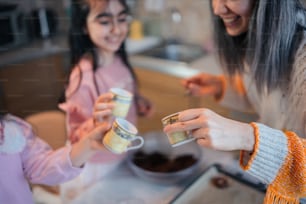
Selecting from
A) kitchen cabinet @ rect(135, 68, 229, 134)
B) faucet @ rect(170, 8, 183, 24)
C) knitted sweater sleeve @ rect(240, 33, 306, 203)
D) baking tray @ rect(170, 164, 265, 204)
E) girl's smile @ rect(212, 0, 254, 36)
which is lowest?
baking tray @ rect(170, 164, 265, 204)

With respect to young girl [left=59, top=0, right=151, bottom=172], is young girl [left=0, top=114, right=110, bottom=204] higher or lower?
lower

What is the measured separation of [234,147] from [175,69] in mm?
965

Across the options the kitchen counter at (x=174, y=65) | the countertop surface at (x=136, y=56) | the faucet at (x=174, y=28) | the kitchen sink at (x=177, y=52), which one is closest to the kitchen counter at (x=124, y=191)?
the countertop surface at (x=136, y=56)

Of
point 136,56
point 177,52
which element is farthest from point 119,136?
point 177,52

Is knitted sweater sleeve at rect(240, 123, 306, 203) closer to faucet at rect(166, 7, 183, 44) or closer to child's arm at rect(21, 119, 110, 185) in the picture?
child's arm at rect(21, 119, 110, 185)

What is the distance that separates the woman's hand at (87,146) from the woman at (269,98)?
171mm

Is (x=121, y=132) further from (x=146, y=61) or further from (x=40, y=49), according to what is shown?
(x=146, y=61)

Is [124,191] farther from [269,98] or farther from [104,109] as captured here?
[269,98]

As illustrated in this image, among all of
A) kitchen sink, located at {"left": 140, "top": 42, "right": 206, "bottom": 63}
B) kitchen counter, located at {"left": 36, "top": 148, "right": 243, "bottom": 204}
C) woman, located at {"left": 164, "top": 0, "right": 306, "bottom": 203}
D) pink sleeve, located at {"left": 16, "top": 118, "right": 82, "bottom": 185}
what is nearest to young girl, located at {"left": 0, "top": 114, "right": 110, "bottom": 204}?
pink sleeve, located at {"left": 16, "top": 118, "right": 82, "bottom": 185}

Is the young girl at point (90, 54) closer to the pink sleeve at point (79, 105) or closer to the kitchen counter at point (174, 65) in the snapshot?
the pink sleeve at point (79, 105)

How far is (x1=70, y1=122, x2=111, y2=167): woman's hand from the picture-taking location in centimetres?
62

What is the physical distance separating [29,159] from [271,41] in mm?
518

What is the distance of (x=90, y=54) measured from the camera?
0.79 m

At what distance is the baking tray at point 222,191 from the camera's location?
658 millimetres
